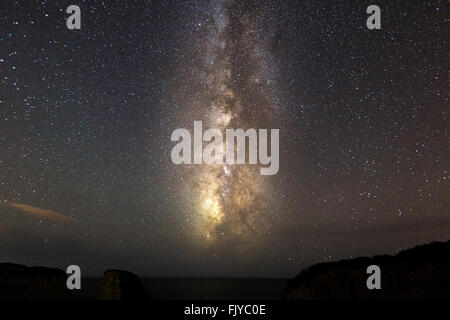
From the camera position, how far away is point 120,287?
76.1ft

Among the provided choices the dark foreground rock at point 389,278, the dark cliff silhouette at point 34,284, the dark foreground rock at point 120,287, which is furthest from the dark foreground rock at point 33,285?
the dark foreground rock at point 389,278

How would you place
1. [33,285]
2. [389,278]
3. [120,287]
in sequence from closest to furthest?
[389,278]
[120,287]
[33,285]

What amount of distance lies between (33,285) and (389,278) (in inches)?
952

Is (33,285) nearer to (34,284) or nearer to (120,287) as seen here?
(34,284)

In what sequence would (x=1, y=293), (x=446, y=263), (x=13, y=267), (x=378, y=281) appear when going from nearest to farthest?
(x=446, y=263)
(x=378, y=281)
(x=1, y=293)
(x=13, y=267)

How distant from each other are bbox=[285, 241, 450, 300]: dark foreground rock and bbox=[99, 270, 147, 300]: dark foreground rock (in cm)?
963

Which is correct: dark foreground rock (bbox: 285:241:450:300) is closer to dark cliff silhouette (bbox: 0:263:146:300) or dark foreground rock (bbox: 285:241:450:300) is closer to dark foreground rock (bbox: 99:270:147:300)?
dark foreground rock (bbox: 99:270:147:300)

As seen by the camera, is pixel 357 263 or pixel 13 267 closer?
pixel 357 263

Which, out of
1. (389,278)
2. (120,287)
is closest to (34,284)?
(120,287)

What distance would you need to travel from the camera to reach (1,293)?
2695cm

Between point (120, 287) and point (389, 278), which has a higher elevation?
point (389, 278)
